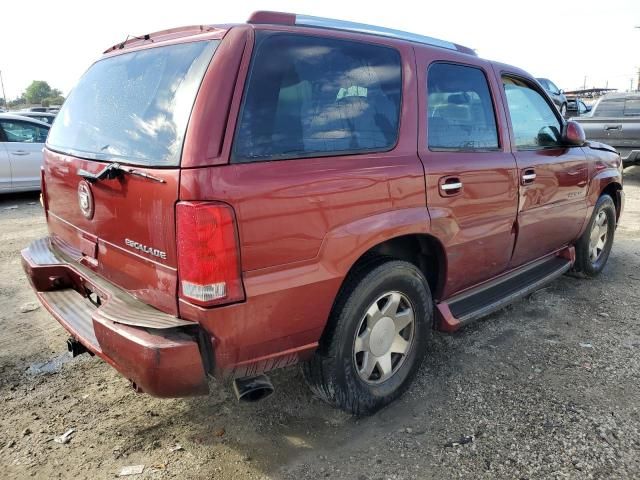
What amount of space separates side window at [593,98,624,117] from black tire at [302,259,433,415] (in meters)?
10.5

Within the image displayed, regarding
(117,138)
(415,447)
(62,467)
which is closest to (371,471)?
(415,447)

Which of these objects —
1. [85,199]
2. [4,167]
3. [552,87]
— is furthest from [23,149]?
[552,87]

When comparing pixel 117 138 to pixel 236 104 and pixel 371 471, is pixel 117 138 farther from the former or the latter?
pixel 371 471

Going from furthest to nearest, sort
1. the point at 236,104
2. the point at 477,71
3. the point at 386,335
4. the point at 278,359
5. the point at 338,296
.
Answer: the point at 477,71 < the point at 386,335 < the point at 338,296 < the point at 278,359 < the point at 236,104

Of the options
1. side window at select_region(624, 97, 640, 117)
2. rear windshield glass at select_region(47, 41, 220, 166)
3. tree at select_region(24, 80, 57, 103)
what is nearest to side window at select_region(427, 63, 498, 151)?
rear windshield glass at select_region(47, 41, 220, 166)

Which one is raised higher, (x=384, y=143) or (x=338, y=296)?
(x=384, y=143)

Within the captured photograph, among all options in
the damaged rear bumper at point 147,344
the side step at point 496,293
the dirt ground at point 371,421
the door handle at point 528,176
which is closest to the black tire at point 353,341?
the dirt ground at point 371,421

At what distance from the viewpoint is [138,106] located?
91.9 inches

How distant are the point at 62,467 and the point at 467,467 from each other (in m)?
1.88

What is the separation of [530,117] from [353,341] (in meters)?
2.39

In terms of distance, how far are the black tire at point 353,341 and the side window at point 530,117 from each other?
1.47 m

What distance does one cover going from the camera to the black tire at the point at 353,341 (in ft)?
8.07

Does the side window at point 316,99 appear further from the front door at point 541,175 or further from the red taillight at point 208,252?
the front door at point 541,175

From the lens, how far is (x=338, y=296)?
2.48 metres
